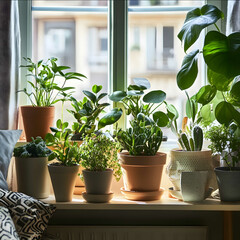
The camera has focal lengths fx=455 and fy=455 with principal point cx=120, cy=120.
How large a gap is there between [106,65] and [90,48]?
0.40 ft

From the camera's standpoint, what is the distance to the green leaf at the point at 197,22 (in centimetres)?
192

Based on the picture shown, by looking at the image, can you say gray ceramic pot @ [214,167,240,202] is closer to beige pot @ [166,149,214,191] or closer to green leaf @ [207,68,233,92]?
beige pot @ [166,149,214,191]

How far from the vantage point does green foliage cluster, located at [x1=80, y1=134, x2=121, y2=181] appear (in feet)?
6.56

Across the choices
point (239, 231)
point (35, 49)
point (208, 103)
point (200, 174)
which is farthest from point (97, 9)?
point (239, 231)

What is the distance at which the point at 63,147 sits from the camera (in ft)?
6.77

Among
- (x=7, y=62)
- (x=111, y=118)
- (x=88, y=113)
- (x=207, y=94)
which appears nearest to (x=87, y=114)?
(x=88, y=113)

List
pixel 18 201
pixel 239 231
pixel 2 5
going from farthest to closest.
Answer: pixel 239 231 < pixel 2 5 < pixel 18 201

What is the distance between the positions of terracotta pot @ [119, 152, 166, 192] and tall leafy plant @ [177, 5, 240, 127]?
34 cm

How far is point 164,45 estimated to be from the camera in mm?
2398

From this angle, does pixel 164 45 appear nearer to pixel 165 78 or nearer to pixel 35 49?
pixel 165 78

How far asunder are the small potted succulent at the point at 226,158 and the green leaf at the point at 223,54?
0.30 meters

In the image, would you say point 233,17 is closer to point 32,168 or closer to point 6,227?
point 32,168

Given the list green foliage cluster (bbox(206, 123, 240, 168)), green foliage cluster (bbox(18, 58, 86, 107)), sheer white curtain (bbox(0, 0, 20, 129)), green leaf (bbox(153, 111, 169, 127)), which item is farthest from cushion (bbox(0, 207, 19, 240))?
green foliage cluster (bbox(206, 123, 240, 168))

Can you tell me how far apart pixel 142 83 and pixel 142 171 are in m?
0.44
